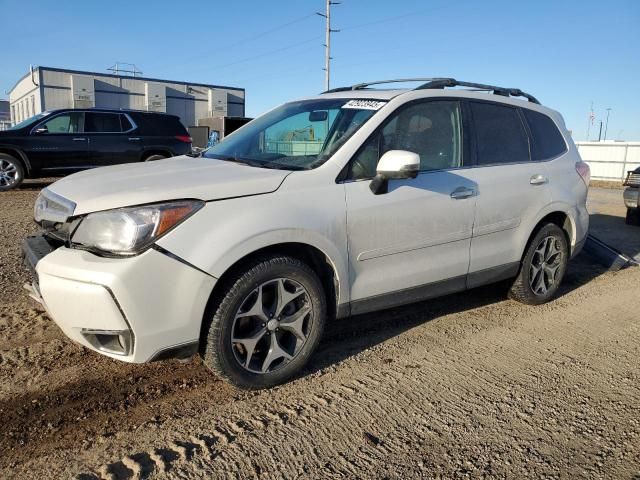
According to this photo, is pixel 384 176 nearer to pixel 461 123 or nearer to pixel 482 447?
pixel 461 123

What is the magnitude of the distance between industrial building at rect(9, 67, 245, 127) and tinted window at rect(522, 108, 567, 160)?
3487cm

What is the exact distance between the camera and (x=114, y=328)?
8.39 feet

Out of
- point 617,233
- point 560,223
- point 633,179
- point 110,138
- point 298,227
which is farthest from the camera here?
point 110,138

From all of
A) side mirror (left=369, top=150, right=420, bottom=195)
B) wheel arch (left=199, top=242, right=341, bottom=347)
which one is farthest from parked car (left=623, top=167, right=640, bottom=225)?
wheel arch (left=199, top=242, right=341, bottom=347)

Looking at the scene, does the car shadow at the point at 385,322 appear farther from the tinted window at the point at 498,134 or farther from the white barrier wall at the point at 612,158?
the white barrier wall at the point at 612,158

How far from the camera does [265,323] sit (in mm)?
2988

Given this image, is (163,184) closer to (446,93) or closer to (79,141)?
(446,93)

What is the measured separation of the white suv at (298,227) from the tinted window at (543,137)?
0.10ft

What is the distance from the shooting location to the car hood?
107 inches

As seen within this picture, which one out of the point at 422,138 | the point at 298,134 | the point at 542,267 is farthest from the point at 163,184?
the point at 542,267

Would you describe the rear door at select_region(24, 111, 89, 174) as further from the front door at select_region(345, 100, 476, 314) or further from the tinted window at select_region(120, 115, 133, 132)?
the front door at select_region(345, 100, 476, 314)

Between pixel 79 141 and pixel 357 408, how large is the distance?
34.8ft

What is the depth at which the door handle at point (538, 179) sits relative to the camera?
4371 millimetres

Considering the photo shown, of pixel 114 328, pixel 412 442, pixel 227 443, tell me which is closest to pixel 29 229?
pixel 114 328
